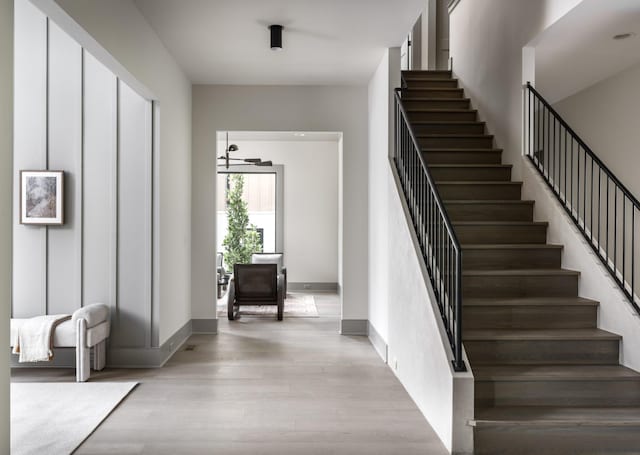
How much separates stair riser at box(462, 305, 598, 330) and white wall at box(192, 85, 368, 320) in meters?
2.46

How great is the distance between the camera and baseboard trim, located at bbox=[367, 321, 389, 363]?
4891mm

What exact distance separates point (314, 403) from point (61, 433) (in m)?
1.64

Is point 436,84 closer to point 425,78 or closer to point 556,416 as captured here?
point 425,78

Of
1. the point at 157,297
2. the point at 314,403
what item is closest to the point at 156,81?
the point at 157,297

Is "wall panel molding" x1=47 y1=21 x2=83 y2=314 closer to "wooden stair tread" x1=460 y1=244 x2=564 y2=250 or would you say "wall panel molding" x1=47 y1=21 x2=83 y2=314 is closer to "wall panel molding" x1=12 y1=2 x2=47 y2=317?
"wall panel molding" x1=12 y1=2 x2=47 y2=317

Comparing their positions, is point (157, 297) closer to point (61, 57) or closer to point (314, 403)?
point (314, 403)

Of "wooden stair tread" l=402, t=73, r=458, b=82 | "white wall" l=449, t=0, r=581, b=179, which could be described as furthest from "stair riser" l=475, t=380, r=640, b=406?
"wooden stair tread" l=402, t=73, r=458, b=82

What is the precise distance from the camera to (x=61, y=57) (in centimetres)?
459

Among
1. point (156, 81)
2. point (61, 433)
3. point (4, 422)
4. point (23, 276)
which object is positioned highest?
point (156, 81)

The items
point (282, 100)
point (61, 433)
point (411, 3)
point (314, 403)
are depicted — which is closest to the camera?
point (61, 433)

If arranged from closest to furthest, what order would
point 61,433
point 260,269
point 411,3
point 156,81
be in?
point 61,433 < point 411,3 < point 156,81 < point 260,269

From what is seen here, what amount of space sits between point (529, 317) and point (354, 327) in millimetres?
2615

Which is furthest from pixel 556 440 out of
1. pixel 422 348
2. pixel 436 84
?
pixel 436 84

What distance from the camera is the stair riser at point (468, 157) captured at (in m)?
5.48
